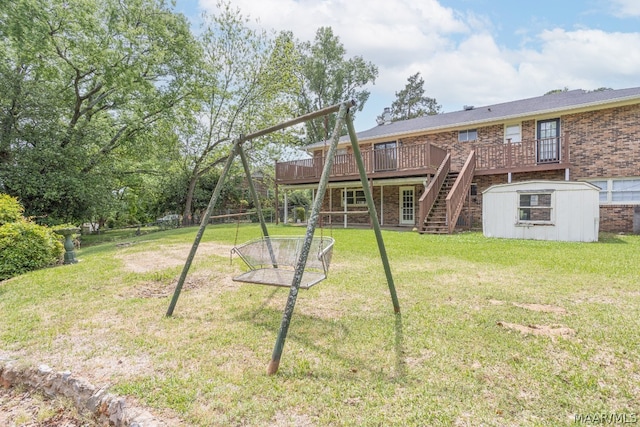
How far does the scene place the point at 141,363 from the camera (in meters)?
2.66

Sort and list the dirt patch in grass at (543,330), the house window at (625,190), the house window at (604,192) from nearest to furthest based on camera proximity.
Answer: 1. the dirt patch in grass at (543,330)
2. the house window at (625,190)
3. the house window at (604,192)

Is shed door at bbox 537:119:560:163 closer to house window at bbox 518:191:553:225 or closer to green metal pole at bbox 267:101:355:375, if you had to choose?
house window at bbox 518:191:553:225

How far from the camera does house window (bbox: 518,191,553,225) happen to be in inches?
372

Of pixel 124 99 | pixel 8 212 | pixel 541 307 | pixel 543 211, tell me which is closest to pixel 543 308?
pixel 541 307

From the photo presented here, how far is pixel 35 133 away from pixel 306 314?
45.4 ft

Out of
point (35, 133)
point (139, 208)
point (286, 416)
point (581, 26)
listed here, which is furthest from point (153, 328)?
point (139, 208)

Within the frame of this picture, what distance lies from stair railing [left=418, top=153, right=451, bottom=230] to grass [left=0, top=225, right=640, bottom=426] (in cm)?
562

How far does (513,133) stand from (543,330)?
1272cm

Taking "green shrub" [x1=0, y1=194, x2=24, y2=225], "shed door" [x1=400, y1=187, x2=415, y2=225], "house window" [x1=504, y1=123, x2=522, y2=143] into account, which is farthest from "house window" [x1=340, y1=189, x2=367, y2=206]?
"green shrub" [x1=0, y1=194, x2=24, y2=225]

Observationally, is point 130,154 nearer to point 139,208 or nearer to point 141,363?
point 139,208

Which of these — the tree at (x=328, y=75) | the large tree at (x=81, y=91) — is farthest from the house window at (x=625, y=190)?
Result: the tree at (x=328, y=75)

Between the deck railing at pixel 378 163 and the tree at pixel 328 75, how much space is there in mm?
14470

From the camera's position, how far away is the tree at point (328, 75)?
1180 inches

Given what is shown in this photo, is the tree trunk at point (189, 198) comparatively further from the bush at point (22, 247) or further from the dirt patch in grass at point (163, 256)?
the bush at point (22, 247)
